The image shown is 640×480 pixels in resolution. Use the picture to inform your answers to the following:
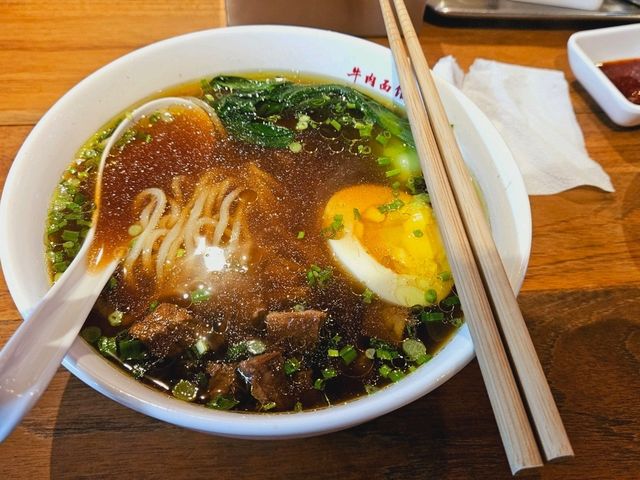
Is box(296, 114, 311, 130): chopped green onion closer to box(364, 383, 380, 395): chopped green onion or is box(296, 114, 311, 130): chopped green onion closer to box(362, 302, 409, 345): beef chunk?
box(362, 302, 409, 345): beef chunk

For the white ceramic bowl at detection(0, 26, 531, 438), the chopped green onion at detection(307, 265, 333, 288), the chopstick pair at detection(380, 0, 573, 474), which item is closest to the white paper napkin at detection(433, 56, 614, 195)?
the white ceramic bowl at detection(0, 26, 531, 438)

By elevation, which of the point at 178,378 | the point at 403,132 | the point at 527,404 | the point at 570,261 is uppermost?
the point at 527,404

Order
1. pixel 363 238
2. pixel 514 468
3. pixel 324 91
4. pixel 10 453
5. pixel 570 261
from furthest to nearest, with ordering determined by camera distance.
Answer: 1. pixel 324 91
2. pixel 570 261
3. pixel 363 238
4. pixel 10 453
5. pixel 514 468

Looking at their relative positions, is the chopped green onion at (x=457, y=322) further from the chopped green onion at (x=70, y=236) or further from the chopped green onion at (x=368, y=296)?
the chopped green onion at (x=70, y=236)

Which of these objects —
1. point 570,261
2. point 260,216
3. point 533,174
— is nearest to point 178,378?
point 260,216

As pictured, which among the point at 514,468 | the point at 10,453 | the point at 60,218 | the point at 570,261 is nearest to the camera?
the point at 514,468

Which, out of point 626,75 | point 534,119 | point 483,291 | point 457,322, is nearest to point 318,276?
point 457,322

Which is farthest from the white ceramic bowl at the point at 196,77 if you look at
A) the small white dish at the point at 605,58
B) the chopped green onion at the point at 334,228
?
the small white dish at the point at 605,58

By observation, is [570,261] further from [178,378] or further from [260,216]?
[178,378]

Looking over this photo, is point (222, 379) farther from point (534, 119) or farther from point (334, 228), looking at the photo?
point (534, 119)
